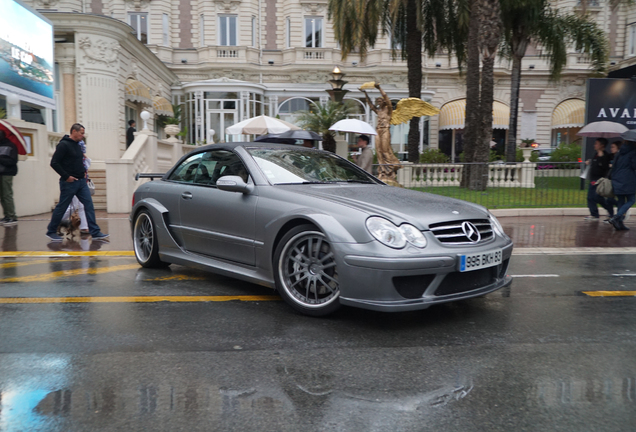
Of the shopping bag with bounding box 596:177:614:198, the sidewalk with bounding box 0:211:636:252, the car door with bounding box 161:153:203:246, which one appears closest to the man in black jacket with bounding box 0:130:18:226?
the sidewalk with bounding box 0:211:636:252

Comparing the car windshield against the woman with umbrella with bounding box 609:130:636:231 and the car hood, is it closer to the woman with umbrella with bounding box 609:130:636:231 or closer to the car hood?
the car hood

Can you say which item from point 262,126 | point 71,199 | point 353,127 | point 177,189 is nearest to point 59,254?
point 71,199

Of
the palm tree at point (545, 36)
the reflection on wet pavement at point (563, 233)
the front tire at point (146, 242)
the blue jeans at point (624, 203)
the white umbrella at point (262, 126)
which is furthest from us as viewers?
the palm tree at point (545, 36)

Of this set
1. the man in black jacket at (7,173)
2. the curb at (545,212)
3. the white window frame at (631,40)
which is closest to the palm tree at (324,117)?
the curb at (545,212)

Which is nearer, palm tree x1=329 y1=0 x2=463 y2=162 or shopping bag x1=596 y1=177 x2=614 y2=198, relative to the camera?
shopping bag x1=596 y1=177 x2=614 y2=198

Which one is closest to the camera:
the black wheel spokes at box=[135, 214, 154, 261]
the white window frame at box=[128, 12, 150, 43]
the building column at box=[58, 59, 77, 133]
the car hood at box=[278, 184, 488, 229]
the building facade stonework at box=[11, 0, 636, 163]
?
the car hood at box=[278, 184, 488, 229]

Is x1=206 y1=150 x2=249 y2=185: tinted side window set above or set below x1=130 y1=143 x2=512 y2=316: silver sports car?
above

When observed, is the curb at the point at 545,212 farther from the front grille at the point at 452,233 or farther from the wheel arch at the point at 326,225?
the wheel arch at the point at 326,225

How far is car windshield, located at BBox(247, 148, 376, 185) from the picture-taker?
5.21 m

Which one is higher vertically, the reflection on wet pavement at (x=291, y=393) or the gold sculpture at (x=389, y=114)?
the gold sculpture at (x=389, y=114)

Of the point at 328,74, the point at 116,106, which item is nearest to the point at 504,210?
the point at 116,106

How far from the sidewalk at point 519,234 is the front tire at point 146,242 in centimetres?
185

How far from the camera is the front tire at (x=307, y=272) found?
4.32m

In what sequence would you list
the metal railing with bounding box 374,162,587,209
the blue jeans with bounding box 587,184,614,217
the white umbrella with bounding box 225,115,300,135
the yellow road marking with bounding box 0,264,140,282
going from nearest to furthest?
the yellow road marking with bounding box 0,264,140,282, the blue jeans with bounding box 587,184,614,217, the metal railing with bounding box 374,162,587,209, the white umbrella with bounding box 225,115,300,135
